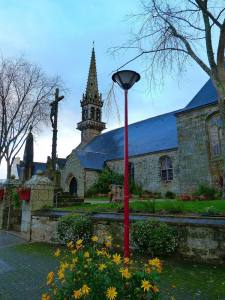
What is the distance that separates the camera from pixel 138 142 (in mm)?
30156

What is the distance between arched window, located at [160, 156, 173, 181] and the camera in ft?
82.0

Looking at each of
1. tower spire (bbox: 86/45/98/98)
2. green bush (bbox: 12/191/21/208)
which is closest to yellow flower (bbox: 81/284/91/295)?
green bush (bbox: 12/191/21/208)

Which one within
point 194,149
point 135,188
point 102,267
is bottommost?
point 102,267

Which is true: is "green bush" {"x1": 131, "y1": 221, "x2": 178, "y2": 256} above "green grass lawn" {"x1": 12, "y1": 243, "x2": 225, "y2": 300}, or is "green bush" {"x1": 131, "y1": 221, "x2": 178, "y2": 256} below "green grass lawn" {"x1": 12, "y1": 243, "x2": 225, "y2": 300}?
above

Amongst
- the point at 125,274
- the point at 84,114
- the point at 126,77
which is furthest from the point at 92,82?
the point at 125,274

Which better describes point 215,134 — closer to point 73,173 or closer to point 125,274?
point 73,173

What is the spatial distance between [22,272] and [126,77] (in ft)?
16.0

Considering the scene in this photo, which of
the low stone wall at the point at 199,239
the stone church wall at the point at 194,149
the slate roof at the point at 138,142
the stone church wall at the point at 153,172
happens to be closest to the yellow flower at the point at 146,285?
the low stone wall at the point at 199,239

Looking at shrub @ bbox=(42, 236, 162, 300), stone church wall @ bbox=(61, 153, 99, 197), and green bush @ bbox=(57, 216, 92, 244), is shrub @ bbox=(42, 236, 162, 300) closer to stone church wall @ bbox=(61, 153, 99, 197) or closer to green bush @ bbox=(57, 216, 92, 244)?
green bush @ bbox=(57, 216, 92, 244)

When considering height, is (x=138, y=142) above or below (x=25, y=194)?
above

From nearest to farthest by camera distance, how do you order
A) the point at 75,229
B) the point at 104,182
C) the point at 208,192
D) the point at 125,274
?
the point at 125,274 < the point at 75,229 < the point at 208,192 < the point at 104,182

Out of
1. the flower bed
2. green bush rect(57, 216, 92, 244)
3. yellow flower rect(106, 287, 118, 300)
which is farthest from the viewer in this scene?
the flower bed

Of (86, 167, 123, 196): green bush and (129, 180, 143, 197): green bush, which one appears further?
(86, 167, 123, 196): green bush

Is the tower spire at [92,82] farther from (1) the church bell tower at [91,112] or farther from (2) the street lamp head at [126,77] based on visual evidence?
(2) the street lamp head at [126,77]
